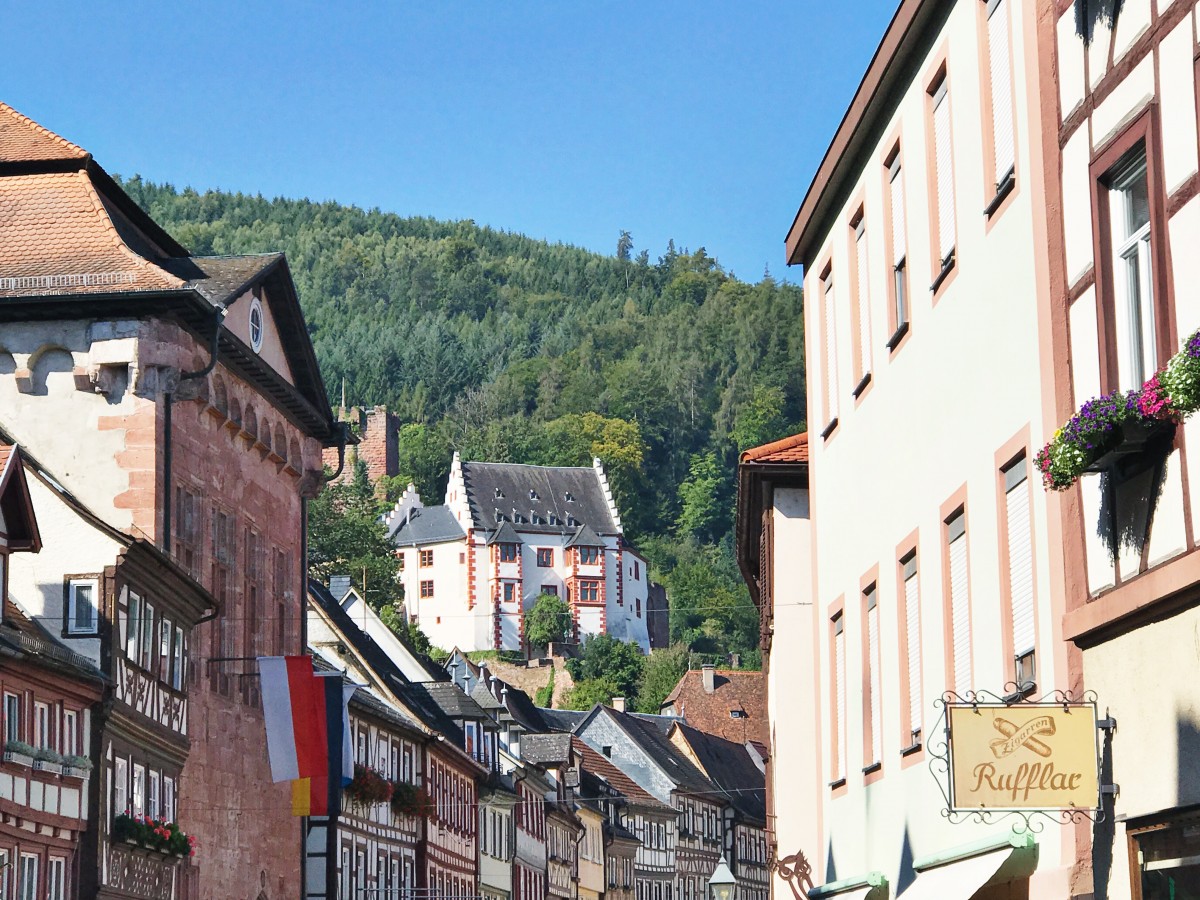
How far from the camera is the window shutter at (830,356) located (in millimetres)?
21297

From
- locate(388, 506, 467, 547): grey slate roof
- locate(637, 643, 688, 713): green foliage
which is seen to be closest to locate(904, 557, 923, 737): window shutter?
locate(637, 643, 688, 713): green foliage

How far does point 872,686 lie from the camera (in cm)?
1900

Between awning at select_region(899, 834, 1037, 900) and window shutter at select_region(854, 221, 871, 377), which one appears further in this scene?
window shutter at select_region(854, 221, 871, 377)

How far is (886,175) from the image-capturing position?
60.8 feet

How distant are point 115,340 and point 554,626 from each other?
425 ft

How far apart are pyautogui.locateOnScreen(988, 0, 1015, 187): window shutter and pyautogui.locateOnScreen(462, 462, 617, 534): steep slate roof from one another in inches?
6099

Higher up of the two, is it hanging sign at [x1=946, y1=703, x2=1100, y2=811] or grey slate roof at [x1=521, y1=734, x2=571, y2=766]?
grey slate roof at [x1=521, y1=734, x2=571, y2=766]

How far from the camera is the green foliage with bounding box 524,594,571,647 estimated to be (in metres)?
161

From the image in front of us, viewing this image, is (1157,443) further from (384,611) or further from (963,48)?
(384,611)

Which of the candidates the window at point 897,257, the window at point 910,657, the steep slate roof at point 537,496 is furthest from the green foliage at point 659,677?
the window at point 910,657

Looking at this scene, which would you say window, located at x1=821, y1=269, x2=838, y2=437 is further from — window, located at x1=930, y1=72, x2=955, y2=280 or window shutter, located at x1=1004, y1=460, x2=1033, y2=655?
window shutter, located at x1=1004, y1=460, x2=1033, y2=655

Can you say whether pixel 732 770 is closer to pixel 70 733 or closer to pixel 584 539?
pixel 584 539

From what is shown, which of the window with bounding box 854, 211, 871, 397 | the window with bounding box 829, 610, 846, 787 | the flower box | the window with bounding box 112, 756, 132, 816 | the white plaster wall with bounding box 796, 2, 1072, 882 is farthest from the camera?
the window with bounding box 112, 756, 132, 816

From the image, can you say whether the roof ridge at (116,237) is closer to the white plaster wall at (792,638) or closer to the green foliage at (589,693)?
the white plaster wall at (792,638)
